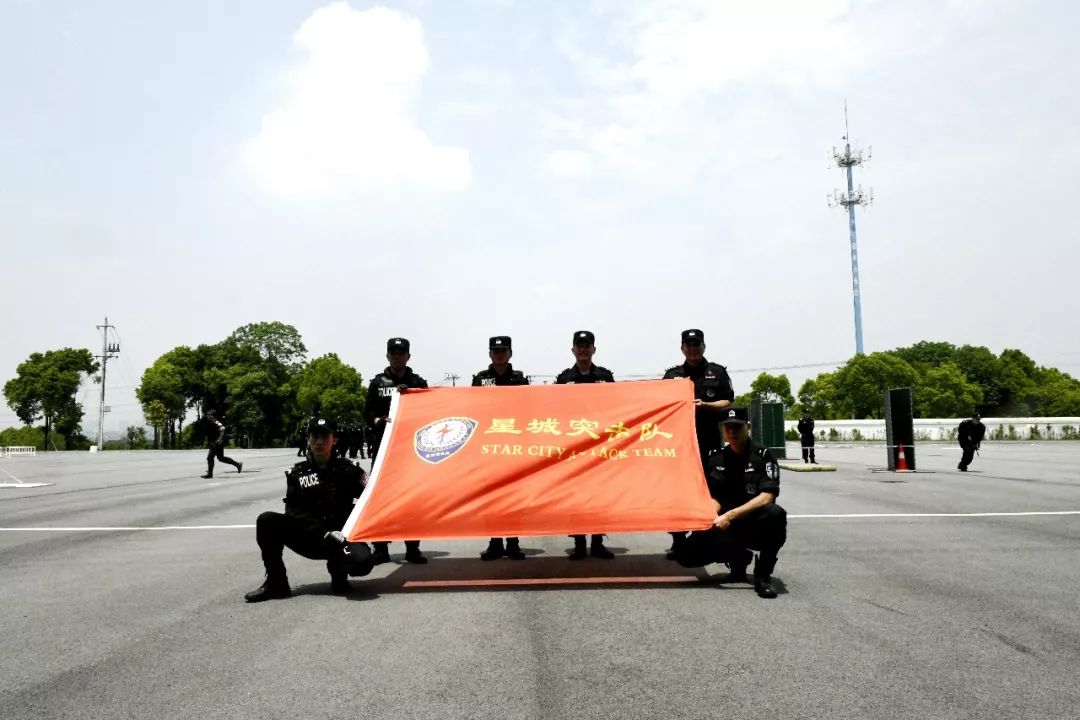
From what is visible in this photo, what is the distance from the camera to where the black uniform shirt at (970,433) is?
868 inches

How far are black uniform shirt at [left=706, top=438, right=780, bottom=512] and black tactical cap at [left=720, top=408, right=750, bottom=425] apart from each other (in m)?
0.18

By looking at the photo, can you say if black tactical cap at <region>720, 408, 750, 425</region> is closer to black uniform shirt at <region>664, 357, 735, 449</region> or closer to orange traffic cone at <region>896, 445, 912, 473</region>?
black uniform shirt at <region>664, 357, 735, 449</region>

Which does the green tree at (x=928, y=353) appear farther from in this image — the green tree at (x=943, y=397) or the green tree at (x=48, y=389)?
the green tree at (x=48, y=389)

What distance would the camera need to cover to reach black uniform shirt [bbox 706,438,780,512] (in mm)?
5965

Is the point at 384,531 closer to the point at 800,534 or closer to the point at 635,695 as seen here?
the point at 635,695

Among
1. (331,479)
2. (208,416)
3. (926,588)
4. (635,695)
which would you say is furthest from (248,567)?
(208,416)

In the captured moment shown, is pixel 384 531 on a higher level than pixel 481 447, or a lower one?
lower

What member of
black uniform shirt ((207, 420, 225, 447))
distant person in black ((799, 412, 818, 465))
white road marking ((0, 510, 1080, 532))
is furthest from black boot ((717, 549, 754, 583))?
distant person in black ((799, 412, 818, 465))

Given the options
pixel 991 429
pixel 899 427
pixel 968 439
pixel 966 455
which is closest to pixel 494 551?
pixel 899 427

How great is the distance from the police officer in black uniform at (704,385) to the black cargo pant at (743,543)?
3.32 feet

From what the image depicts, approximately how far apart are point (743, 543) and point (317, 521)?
11.0ft

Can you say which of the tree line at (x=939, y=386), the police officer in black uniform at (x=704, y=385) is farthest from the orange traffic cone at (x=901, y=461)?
the tree line at (x=939, y=386)

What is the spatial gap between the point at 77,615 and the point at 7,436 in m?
89.8

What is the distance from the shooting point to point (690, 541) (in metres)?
6.00
